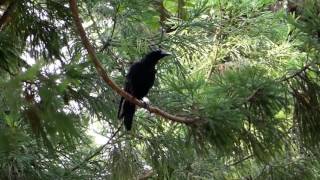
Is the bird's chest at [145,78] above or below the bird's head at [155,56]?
below

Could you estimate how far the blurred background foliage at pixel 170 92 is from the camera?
4.09 ft

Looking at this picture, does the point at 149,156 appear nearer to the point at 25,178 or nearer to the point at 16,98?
the point at 25,178

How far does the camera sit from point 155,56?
2.35 metres

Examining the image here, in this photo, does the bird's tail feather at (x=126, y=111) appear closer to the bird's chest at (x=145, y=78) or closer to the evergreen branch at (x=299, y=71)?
the bird's chest at (x=145, y=78)

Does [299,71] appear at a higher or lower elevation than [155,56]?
lower

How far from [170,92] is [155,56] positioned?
345 mm

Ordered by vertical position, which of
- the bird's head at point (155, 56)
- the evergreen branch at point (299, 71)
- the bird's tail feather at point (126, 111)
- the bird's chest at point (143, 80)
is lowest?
the evergreen branch at point (299, 71)

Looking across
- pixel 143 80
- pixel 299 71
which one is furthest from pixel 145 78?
pixel 299 71

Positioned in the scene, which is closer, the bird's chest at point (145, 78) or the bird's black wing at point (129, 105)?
the bird's black wing at point (129, 105)

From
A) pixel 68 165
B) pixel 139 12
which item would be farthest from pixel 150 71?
pixel 68 165

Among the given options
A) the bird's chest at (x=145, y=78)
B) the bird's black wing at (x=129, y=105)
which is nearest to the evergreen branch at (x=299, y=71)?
the bird's black wing at (x=129, y=105)

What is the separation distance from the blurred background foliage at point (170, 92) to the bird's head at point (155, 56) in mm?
31

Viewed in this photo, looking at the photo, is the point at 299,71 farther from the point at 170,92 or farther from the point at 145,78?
the point at 145,78

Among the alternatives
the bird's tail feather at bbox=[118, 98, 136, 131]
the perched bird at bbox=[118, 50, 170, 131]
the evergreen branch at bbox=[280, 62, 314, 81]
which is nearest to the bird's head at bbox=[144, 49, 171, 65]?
the perched bird at bbox=[118, 50, 170, 131]
